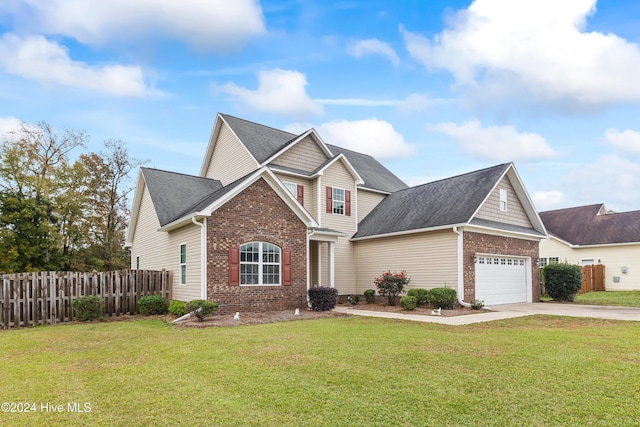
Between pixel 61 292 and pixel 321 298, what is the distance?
A: 28.4ft

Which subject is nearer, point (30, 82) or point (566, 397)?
point (566, 397)

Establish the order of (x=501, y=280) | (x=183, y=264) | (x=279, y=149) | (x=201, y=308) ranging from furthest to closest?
(x=279, y=149) < (x=501, y=280) < (x=183, y=264) < (x=201, y=308)

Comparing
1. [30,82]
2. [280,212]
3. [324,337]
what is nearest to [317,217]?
[280,212]

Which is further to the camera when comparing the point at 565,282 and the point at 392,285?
the point at 565,282

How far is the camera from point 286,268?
51.4ft

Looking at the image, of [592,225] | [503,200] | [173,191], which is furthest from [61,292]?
[592,225]

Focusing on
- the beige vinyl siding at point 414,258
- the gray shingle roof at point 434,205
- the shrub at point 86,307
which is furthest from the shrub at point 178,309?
the gray shingle roof at point 434,205

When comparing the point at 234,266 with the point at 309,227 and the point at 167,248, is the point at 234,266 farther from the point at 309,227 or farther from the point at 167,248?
the point at 167,248

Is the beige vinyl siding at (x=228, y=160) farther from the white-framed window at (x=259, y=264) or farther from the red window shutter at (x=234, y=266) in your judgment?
the red window shutter at (x=234, y=266)

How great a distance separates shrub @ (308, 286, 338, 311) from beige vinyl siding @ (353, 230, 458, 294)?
4.48 meters

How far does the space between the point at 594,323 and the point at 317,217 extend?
12023 millimetres

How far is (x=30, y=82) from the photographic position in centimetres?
1684

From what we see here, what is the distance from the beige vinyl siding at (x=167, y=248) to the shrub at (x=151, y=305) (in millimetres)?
702

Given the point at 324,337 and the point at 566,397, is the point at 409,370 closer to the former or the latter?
the point at 566,397
